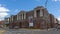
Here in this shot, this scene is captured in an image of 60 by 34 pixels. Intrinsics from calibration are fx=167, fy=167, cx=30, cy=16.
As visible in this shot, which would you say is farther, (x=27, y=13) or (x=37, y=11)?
(x=27, y=13)

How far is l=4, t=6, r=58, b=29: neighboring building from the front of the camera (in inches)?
3169

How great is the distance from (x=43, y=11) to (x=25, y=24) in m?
11.9

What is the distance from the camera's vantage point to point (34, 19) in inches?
3324

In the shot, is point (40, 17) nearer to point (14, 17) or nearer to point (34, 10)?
point (34, 10)

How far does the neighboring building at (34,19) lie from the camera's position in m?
80.5

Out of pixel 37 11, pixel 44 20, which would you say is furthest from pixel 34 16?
pixel 44 20

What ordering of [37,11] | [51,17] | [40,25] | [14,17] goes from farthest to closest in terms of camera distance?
[14,17]
[51,17]
[37,11]
[40,25]

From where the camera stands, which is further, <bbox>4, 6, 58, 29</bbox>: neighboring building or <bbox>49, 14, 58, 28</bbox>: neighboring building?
→ <bbox>49, 14, 58, 28</bbox>: neighboring building

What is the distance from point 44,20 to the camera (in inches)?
3169

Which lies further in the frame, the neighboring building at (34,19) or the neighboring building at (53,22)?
the neighboring building at (53,22)

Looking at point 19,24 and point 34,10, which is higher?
point 34,10

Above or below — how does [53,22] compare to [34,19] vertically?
below

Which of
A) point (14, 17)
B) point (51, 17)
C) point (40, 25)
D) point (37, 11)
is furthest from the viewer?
point (14, 17)

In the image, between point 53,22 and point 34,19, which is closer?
point 34,19
